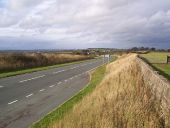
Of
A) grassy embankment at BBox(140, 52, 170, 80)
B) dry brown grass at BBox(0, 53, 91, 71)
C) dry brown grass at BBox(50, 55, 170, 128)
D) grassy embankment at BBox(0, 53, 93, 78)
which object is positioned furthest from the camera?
dry brown grass at BBox(0, 53, 91, 71)

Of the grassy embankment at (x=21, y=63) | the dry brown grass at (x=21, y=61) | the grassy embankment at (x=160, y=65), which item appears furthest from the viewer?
the dry brown grass at (x=21, y=61)

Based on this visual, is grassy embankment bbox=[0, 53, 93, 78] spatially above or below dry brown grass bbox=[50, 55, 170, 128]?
below

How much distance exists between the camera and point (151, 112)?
9.72 m

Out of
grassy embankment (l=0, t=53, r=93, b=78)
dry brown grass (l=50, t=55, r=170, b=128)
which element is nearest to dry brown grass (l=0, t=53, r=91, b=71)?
grassy embankment (l=0, t=53, r=93, b=78)

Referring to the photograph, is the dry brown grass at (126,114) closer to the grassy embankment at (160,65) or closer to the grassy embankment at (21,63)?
the grassy embankment at (160,65)

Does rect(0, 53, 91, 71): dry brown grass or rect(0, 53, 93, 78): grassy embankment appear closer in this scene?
rect(0, 53, 93, 78): grassy embankment

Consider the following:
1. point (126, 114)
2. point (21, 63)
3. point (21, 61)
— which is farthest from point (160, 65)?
point (126, 114)

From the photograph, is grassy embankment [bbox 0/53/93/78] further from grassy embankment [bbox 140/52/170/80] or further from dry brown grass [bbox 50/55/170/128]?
dry brown grass [bbox 50/55/170/128]

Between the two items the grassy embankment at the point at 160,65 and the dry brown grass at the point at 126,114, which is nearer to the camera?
the dry brown grass at the point at 126,114

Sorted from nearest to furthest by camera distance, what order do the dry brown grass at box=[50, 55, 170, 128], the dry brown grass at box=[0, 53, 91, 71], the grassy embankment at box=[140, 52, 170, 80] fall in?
the dry brown grass at box=[50, 55, 170, 128] < the grassy embankment at box=[140, 52, 170, 80] < the dry brown grass at box=[0, 53, 91, 71]

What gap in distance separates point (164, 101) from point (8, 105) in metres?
9.68

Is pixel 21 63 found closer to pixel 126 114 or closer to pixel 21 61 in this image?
pixel 21 61

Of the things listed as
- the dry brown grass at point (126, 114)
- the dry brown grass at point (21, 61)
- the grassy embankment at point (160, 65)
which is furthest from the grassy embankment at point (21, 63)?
the dry brown grass at point (126, 114)

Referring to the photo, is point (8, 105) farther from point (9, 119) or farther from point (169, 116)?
point (169, 116)
